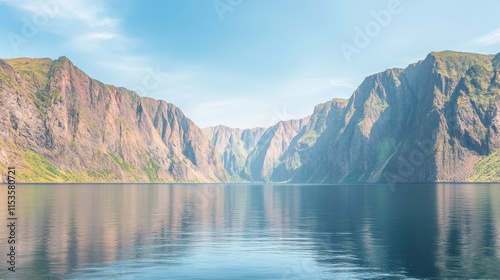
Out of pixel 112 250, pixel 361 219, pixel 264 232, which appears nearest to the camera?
pixel 112 250

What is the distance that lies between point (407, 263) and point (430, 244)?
12761mm

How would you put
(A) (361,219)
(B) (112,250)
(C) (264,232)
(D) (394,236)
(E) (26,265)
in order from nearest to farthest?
(E) (26,265) < (B) (112,250) < (D) (394,236) < (C) (264,232) < (A) (361,219)

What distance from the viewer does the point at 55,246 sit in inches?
2063

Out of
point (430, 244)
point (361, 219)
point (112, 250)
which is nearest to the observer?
point (112, 250)

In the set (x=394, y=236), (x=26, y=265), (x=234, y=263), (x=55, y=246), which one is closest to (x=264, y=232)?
(x=394, y=236)

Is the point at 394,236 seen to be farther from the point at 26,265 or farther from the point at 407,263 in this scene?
the point at 26,265

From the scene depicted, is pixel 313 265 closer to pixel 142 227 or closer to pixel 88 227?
pixel 142 227

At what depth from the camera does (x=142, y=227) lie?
239ft

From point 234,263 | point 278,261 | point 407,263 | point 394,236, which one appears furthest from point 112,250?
point 394,236

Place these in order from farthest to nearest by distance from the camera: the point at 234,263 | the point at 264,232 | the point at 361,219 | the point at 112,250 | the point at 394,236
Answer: the point at 361,219, the point at 264,232, the point at 394,236, the point at 112,250, the point at 234,263

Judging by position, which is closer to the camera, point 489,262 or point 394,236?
point 489,262

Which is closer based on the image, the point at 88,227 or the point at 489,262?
the point at 489,262

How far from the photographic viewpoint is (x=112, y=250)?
167 feet

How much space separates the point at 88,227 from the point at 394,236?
155 feet
